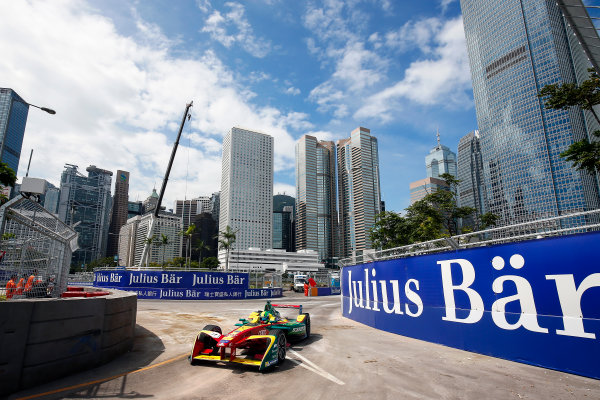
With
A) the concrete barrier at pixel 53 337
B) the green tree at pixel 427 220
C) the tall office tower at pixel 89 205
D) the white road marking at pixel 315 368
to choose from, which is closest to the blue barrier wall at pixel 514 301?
the white road marking at pixel 315 368

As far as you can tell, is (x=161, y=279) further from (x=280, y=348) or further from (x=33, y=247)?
(x=280, y=348)

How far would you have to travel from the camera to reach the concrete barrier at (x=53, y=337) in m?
5.31

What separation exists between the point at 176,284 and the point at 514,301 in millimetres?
28397

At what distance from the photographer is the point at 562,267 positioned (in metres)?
7.09

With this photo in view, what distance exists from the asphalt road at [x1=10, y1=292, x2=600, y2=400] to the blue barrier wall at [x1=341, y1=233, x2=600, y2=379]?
1.49ft

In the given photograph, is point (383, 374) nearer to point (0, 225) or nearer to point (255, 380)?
point (255, 380)

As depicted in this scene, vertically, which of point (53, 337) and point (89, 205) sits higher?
point (89, 205)

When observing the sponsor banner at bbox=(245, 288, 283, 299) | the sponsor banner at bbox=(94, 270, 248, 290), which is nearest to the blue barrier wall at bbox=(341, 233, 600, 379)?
the sponsor banner at bbox=(94, 270, 248, 290)

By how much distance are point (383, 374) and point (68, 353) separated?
6.46 meters

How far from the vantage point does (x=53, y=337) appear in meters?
6.03

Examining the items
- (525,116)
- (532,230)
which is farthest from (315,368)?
(525,116)

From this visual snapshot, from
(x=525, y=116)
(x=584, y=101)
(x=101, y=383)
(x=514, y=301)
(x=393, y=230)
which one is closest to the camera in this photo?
(x=101, y=383)

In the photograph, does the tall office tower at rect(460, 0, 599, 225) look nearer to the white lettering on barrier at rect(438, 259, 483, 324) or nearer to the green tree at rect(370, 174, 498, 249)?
the green tree at rect(370, 174, 498, 249)

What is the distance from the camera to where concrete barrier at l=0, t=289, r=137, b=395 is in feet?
17.4
